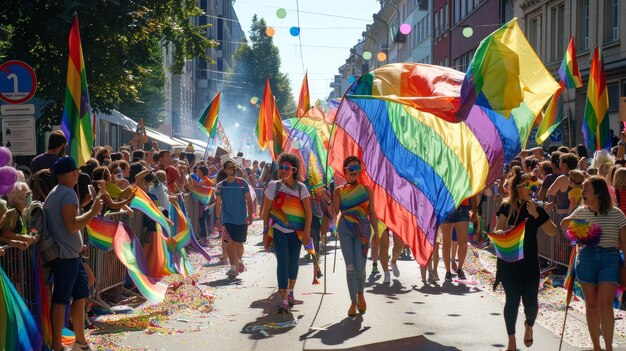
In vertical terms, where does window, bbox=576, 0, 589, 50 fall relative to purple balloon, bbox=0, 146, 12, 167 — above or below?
above

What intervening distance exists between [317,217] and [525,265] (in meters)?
6.57

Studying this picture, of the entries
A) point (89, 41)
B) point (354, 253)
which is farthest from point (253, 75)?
point (354, 253)

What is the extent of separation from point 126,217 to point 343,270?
471cm

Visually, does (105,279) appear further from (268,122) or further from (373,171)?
(268,122)

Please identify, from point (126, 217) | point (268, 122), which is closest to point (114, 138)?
point (268, 122)

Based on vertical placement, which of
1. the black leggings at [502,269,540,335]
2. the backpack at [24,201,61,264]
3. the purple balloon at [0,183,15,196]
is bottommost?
the black leggings at [502,269,540,335]

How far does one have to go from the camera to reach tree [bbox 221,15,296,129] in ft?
348

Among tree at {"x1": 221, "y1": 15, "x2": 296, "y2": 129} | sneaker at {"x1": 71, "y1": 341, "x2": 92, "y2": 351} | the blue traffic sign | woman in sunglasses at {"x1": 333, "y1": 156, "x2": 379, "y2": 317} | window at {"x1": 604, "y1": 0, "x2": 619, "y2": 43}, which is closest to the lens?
sneaker at {"x1": 71, "y1": 341, "x2": 92, "y2": 351}

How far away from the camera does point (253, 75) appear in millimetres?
107438

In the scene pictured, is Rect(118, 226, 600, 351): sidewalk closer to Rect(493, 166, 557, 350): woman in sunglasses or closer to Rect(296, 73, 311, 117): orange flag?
Rect(493, 166, 557, 350): woman in sunglasses

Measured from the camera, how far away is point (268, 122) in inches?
877

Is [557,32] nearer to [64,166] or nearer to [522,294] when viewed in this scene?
[522,294]

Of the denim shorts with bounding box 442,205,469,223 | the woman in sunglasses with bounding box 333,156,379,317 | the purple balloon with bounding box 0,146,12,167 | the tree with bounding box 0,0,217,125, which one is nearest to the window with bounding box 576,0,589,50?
the tree with bounding box 0,0,217,125

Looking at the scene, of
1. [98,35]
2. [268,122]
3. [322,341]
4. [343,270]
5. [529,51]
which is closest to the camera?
[322,341]
